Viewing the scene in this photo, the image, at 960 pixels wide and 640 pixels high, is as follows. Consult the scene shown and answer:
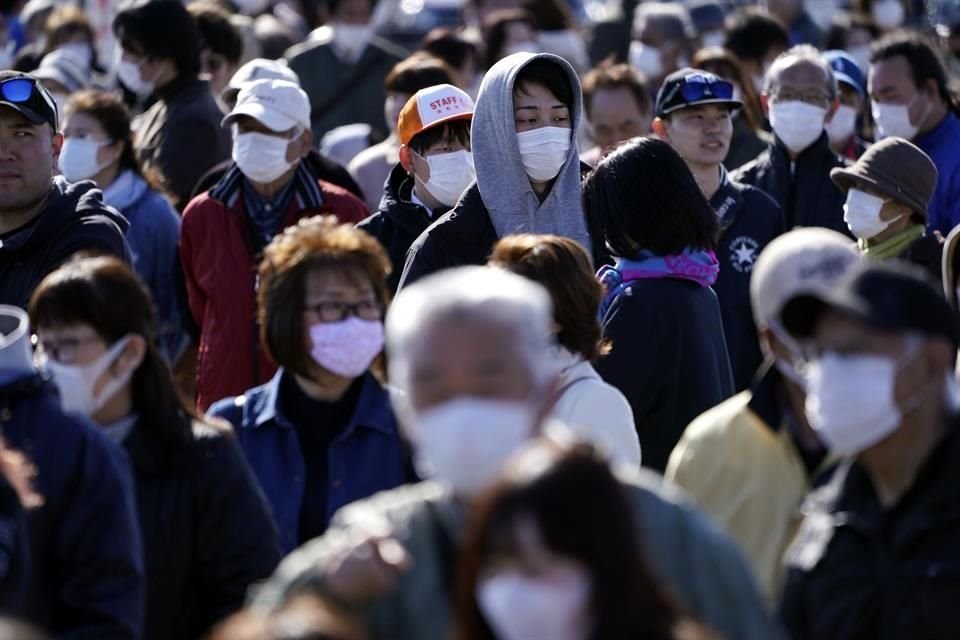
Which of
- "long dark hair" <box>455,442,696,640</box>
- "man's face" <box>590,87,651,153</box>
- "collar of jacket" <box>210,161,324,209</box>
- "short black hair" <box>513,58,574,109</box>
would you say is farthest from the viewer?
"man's face" <box>590,87,651,153</box>

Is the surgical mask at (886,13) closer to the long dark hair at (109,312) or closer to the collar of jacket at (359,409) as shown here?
the collar of jacket at (359,409)

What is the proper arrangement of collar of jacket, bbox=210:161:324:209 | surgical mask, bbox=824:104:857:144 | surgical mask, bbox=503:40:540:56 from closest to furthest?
1. collar of jacket, bbox=210:161:324:209
2. surgical mask, bbox=824:104:857:144
3. surgical mask, bbox=503:40:540:56

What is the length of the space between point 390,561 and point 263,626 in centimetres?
49

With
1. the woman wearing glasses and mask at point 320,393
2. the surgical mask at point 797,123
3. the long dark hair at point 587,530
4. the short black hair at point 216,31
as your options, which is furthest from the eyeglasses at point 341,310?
the short black hair at point 216,31

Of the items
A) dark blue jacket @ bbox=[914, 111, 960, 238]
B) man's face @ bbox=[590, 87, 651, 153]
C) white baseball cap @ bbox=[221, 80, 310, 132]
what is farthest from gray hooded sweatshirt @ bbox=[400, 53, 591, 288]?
man's face @ bbox=[590, 87, 651, 153]

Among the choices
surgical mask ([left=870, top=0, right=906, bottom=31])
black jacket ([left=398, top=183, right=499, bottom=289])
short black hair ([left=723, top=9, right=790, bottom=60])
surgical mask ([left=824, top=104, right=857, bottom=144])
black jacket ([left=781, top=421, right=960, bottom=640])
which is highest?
black jacket ([left=781, top=421, right=960, bottom=640])

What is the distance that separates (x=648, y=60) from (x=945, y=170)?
5.28 m

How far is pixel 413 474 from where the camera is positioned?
552 centimetres

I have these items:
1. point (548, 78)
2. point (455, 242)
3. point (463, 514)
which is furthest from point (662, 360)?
point (463, 514)

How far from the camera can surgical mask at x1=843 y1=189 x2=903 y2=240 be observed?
8.04m

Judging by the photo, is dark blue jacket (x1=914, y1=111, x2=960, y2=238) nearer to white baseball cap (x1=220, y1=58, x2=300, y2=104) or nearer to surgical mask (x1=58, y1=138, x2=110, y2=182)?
white baseball cap (x1=220, y1=58, x2=300, y2=104)

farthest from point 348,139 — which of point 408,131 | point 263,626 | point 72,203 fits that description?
point 263,626

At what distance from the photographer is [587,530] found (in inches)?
127

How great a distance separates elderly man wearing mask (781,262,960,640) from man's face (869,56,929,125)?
237 inches
